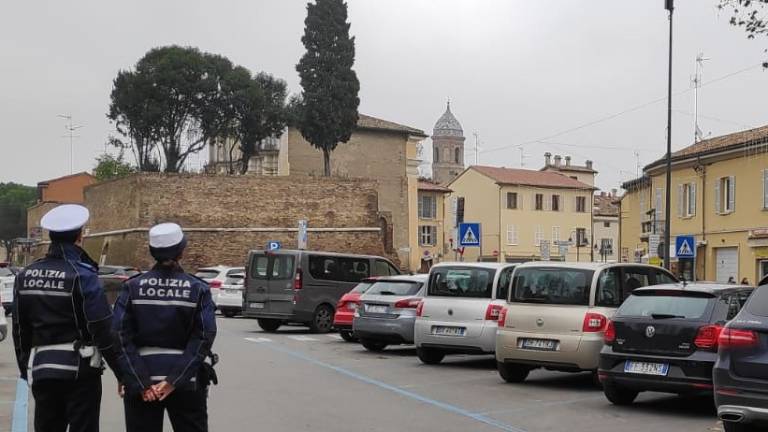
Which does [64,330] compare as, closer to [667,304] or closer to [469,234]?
[667,304]

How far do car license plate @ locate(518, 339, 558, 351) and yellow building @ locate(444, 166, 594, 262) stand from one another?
236 feet

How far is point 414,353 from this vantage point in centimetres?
2061

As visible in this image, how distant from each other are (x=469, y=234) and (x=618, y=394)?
16.1 m

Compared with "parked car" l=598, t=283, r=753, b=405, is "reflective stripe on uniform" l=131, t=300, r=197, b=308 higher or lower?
higher

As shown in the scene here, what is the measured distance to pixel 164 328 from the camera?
20.3 feet

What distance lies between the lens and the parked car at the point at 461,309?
1680 cm

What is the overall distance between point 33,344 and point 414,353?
14.5 m

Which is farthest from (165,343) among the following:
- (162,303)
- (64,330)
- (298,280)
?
(298,280)

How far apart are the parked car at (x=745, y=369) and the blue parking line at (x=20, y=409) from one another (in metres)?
6.72

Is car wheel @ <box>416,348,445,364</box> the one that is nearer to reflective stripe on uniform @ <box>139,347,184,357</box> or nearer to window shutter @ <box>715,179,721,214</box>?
reflective stripe on uniform @ <box>139,347,184,357</box>

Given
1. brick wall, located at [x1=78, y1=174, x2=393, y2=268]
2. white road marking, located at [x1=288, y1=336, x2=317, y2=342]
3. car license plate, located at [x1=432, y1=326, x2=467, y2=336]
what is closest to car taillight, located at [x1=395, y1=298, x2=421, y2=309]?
car license plate, located at [x1=432, y1=326, x2=467, y2=336]

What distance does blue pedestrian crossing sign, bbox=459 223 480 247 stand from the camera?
28578mm

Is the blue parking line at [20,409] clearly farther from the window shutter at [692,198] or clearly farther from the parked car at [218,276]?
the window shutter at [692,198]

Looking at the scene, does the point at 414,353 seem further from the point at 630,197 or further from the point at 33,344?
the point at 630,197
